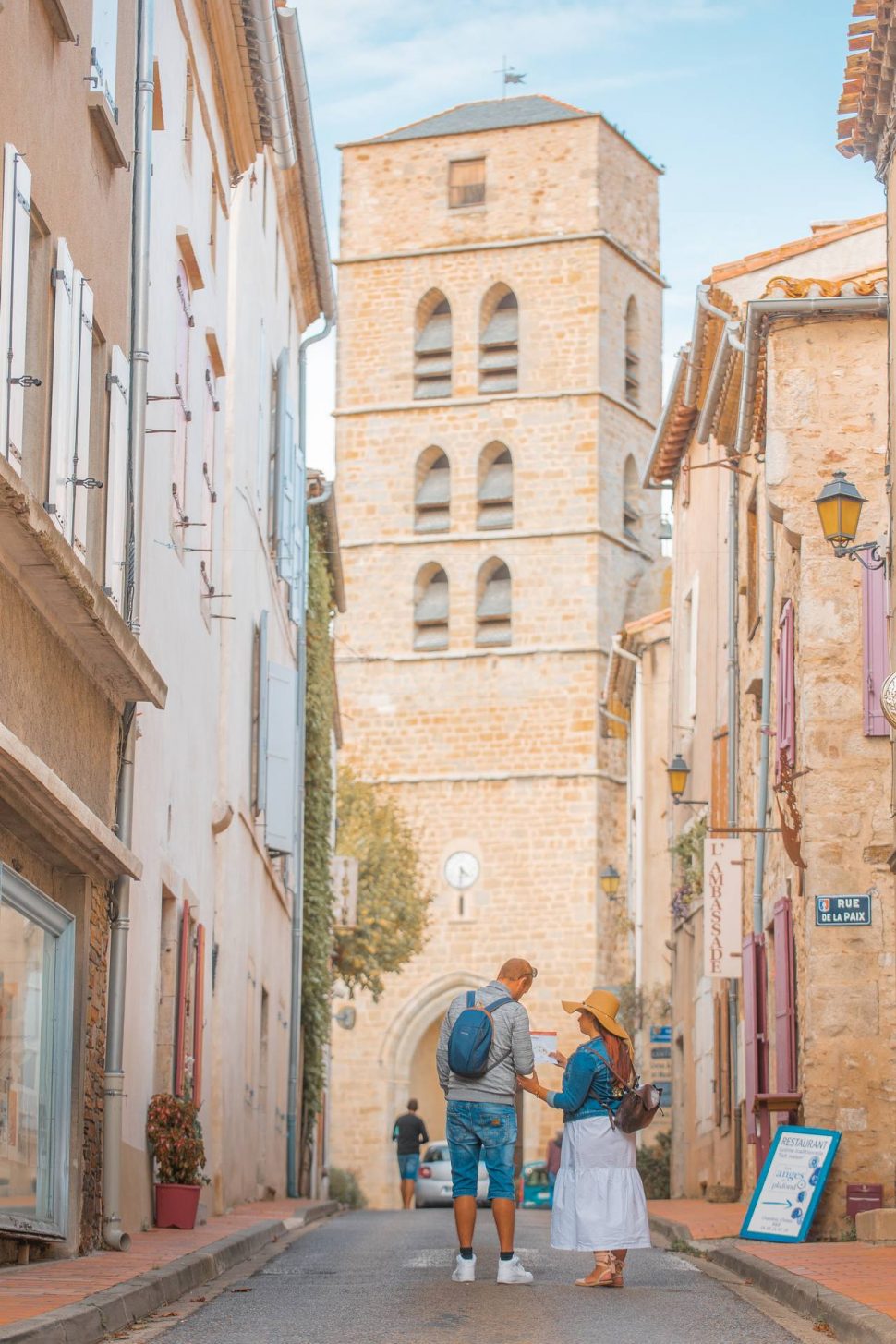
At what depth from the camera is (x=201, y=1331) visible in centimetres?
785

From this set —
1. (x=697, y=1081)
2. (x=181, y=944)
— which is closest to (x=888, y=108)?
(x=181, y=944)

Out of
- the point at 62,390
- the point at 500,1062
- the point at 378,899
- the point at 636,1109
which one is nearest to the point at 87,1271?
the point at 500,1062

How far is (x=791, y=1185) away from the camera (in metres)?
13.3

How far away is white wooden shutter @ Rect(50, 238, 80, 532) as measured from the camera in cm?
930

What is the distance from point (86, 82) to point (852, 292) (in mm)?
6567

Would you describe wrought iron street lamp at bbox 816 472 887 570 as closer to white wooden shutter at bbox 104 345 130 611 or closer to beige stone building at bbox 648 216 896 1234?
beige stone building at bbox 648 216 896 1234

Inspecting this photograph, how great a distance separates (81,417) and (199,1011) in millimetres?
6273

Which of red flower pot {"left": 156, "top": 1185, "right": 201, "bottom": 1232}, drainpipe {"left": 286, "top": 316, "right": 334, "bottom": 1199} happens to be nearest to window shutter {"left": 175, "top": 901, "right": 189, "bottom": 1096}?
red flower pot {"left": 156, "top": 1185, "right": 201, "bottom": 1232}

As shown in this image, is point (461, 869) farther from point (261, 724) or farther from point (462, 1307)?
point (462, 1307)

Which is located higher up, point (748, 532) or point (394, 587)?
point (394, 587)

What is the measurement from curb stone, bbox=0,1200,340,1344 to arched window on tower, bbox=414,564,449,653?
115 ft

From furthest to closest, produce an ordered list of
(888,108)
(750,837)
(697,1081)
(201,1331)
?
(697,1081)
(750,837)
(888,108)
(201,1331)

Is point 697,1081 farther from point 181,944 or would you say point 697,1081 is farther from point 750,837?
point 181,944

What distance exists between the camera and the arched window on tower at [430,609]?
156 ft
